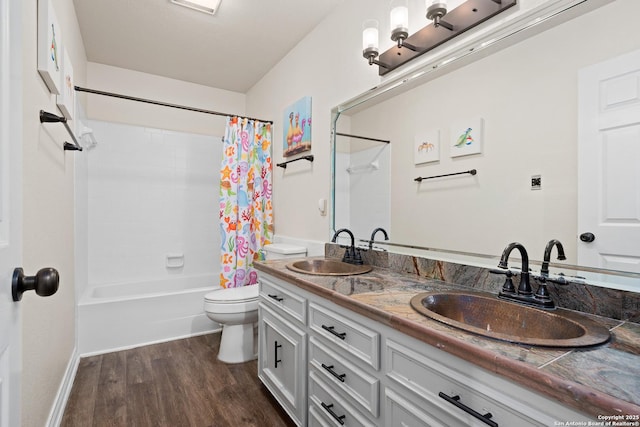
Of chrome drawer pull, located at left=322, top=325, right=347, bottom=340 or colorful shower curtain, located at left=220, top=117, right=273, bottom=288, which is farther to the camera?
colorful shower curtain, located at left=220, top=117, right=273, bottom=288

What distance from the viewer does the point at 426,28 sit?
155 centimetres

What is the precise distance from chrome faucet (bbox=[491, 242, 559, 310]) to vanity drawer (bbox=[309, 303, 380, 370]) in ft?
1.59

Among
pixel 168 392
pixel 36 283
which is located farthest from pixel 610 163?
pixel 168 392

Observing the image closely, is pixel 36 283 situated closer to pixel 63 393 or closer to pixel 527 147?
pixel 527 147

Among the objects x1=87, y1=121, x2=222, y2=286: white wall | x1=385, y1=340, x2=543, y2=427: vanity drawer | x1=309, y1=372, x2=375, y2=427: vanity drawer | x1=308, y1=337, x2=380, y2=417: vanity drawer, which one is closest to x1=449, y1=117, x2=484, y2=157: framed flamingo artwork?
x1=385, y1=340, x2=543, y2=427: vanity drawer

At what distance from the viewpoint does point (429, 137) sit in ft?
5.19

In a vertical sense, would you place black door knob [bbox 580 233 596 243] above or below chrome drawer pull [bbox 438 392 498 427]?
above

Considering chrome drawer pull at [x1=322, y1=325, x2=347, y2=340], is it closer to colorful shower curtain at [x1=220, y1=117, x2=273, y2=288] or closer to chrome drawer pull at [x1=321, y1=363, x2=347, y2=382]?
chrome drawer pull at [x1=321, y1=363, x2=347, y2=382]

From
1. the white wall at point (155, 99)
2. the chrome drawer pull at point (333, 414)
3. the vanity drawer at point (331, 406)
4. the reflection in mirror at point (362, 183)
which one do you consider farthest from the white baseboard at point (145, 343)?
the white wall at point (155, 99)

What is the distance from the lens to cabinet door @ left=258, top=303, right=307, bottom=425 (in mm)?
1503

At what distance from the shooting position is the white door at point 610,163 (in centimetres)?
95

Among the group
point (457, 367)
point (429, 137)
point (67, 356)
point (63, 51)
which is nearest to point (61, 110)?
point (63, 51)

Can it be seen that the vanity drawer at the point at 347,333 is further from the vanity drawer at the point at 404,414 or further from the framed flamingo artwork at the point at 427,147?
the framed flamingo artwork at the point at 427,147

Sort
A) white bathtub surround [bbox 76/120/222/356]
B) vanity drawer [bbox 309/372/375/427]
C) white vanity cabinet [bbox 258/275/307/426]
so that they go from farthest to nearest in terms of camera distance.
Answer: white bathtub surround [bbox 76/120/222/356], white vanity cabinet [bbox 258/275/307/426], vanity drawer [bbox 309/372/375/427]
